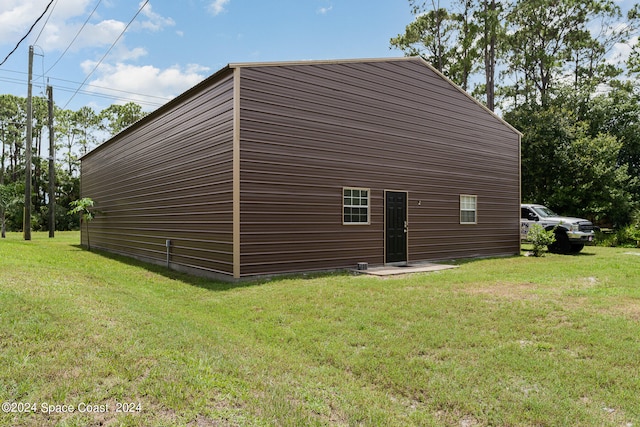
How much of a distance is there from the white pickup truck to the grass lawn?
28.5 ft

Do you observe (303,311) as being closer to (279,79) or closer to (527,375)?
(527,375)

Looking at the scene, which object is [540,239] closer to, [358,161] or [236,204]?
[358,161]

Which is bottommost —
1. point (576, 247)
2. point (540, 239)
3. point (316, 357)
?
point (316, 357)

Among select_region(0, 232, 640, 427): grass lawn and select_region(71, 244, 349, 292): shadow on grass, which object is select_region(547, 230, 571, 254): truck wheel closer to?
select_region(0, 232, 640, 427): grass lawn

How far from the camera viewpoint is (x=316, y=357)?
164 inches

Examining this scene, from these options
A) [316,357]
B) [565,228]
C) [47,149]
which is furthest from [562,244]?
[47,149]

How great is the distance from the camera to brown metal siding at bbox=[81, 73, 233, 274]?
879 cm

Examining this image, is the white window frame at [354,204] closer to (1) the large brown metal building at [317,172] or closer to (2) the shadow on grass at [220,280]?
(1) the large brown metal building at [317,172]

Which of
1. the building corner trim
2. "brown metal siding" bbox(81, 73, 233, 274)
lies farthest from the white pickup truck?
"brown metal siding" bbox(81, 73, 233, 274)

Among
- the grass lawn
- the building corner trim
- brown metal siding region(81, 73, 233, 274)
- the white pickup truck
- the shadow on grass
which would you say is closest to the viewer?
the grass lawn

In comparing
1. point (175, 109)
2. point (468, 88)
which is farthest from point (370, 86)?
point (468, 88)

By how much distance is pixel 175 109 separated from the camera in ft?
36.1

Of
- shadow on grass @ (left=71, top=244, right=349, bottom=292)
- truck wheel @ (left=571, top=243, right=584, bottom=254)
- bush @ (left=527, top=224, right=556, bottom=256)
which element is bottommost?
shadow on grass @ (left=71, top=244, right=349, bottom=292)

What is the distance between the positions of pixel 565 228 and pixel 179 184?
1355cm
